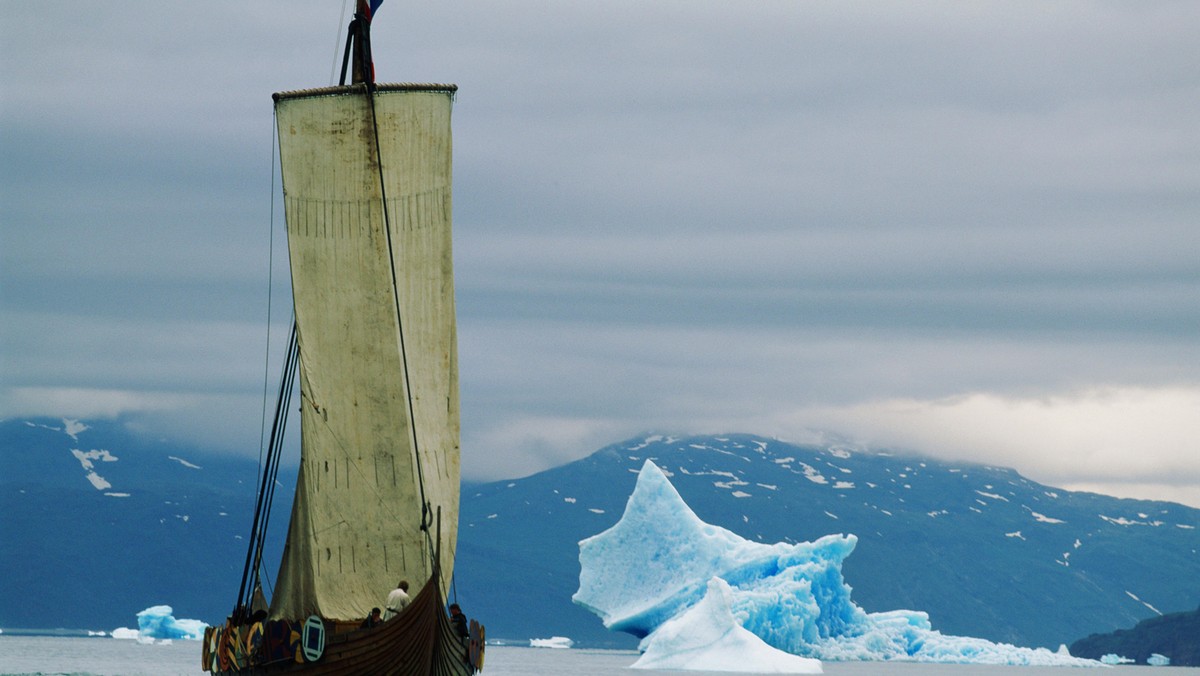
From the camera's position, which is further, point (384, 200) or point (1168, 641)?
point (1168, 641)

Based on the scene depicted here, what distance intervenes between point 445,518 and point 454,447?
181 cm

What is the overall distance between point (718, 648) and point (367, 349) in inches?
1479

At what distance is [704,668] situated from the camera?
241ft

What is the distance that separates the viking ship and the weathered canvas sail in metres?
0.03

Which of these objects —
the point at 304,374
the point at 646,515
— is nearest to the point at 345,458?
the point at 304,374

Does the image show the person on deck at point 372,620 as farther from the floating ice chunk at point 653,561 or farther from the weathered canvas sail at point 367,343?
the floating ice chunk at point 653,561

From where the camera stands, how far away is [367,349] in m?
39.5

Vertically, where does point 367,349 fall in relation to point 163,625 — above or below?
below

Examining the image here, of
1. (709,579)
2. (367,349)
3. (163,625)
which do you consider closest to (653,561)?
(709,579)

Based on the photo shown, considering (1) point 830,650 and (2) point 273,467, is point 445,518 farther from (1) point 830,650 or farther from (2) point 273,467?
(1) point 830,650

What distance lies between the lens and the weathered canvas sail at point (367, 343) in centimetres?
3894

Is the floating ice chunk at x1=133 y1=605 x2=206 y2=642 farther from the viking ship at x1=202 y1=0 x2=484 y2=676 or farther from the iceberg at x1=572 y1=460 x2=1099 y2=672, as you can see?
the viking ship at x1=202 y1=0 x2=484 y2=676

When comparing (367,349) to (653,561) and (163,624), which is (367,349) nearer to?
(653,561)

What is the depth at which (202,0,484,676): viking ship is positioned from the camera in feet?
128
